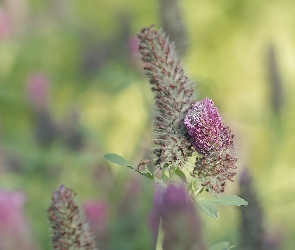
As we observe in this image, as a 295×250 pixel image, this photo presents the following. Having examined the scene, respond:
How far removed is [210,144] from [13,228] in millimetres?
702

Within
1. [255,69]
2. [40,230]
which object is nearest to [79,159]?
[40,230]

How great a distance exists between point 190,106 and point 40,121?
86.9 inches

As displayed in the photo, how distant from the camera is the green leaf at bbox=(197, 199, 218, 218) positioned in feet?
4.85

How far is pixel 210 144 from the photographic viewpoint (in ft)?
4.93

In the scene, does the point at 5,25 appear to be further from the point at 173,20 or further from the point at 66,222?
the point at 66,222

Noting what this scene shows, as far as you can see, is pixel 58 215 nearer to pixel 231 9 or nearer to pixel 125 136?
pixel 125 136

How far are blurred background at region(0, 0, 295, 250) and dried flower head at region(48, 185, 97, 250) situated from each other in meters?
0.25

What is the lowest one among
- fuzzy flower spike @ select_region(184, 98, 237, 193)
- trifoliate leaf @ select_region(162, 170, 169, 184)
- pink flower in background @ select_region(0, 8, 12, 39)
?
trifoliate leaf @ select_region(162, 170, 169, 184)

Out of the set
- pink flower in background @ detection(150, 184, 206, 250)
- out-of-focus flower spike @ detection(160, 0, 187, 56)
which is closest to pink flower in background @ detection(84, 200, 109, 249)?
out-of-focus flower spike @ detection(160, 0, 187, 56)

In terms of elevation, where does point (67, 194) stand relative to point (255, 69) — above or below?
below

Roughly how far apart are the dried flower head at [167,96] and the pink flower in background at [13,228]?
55cm

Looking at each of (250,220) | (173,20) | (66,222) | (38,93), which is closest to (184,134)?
(66,222)

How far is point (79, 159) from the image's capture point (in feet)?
10.8

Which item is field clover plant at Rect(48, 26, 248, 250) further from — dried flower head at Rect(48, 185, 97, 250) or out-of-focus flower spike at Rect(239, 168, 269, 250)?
out-of-focus flower spike at Rect(239, 168, 269, 250)
